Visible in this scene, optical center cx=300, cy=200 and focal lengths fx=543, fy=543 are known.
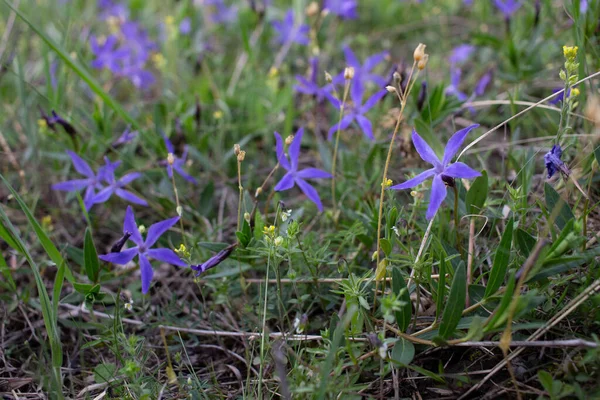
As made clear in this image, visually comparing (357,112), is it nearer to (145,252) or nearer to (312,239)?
(312,239)

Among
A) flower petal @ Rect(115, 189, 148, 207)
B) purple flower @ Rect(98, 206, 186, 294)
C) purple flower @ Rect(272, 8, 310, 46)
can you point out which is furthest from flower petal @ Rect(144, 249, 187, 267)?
purple flower @ Rect(272, 8, 310, 46)

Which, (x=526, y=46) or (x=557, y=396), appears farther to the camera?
(x=526, y=46)

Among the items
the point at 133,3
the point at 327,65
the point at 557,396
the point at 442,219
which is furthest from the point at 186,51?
the point at 557,396

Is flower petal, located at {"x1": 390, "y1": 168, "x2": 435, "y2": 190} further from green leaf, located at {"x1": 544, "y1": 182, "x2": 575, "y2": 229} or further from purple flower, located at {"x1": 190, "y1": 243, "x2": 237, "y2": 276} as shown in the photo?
purple flower, located at {"x1": 190, "y1": 243, "x2": 237, "y2": 276}

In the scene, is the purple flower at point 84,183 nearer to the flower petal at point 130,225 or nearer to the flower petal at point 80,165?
the flower petal at point 80,165

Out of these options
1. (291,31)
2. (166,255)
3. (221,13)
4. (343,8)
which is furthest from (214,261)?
(221,13)

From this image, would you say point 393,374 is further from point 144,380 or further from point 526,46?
point 526,46

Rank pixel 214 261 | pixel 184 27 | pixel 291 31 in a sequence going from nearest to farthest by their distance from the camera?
pixel 214 261 < pixel 291 31 < pixel 184 27
